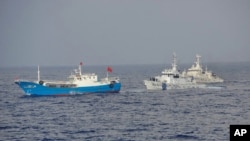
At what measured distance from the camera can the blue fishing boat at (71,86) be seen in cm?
9831

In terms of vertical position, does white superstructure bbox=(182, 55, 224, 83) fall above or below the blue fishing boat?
above

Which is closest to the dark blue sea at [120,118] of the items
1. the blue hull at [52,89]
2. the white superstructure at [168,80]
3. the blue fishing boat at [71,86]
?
the blue hull at [52,89]

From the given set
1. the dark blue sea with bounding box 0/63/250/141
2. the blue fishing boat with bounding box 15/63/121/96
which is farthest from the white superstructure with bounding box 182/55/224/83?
the dark blue sea with bounding box 0/63/250/141

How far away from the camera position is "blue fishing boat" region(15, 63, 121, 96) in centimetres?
9831

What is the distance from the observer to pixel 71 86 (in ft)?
331

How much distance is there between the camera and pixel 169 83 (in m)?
114

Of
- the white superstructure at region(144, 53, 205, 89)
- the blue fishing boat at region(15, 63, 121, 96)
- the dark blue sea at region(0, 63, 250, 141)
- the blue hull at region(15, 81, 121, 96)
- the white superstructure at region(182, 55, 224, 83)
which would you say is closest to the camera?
the dark blue sea at region(0, 63, 250, 141)

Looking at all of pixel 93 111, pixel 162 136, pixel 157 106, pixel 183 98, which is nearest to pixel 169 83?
pixel 183 98

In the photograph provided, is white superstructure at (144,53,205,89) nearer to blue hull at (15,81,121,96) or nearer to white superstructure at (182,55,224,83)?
blue hull at (15,81,121,96)

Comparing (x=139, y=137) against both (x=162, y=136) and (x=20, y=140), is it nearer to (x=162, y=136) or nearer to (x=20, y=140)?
(x=162, y=136)

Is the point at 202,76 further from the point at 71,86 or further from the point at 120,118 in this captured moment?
the point at 120,118

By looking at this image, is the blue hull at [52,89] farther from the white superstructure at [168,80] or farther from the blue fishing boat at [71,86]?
the white superstructure at [168,80]

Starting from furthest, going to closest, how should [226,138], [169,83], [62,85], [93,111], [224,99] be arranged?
[169,83]
[62,85]
[224,99]
[93,111]
[226,138]

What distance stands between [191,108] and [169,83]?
41048 millimetres
